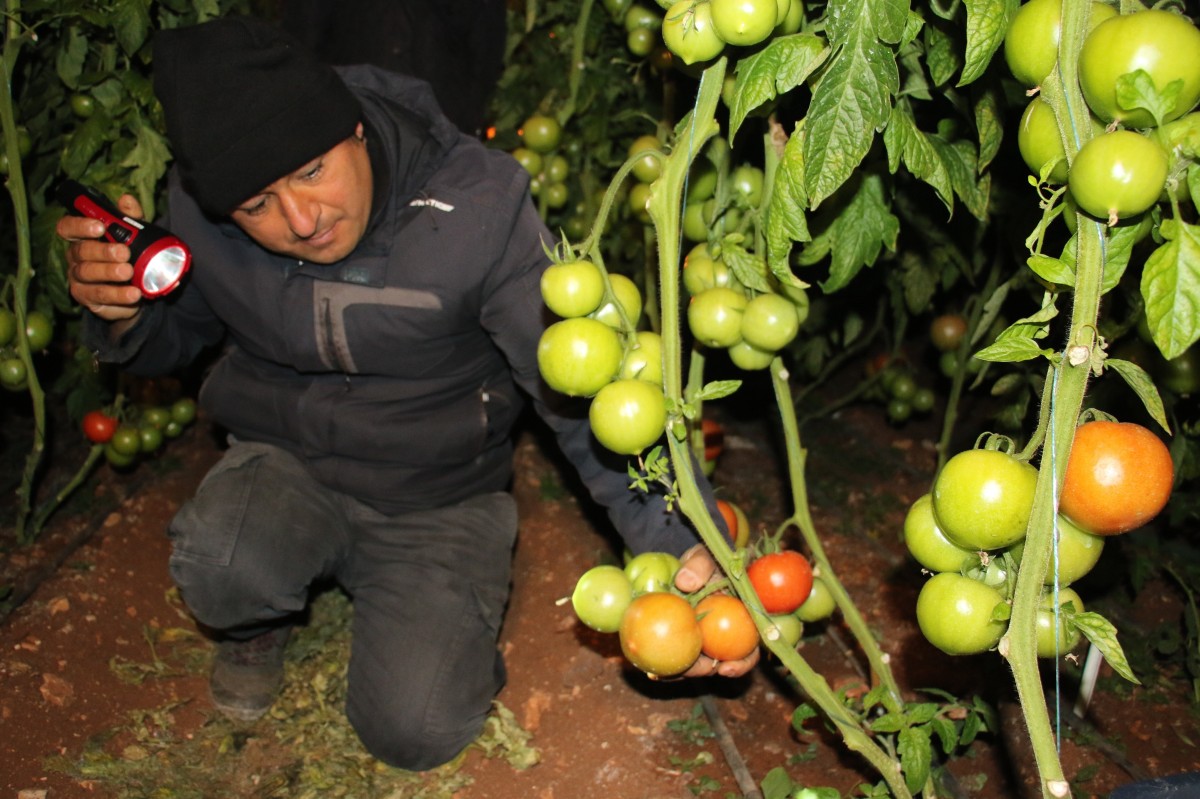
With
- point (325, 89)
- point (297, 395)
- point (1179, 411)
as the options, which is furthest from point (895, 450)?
point (325, 89)

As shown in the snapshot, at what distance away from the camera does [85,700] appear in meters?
2.05

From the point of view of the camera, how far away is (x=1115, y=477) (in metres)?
0.87

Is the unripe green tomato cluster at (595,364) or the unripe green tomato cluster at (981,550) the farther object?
the unripe green tomato cluster at (595,364)

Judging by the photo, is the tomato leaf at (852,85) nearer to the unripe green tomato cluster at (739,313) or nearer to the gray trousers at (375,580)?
the unripe green tomato cluster at (739,313)

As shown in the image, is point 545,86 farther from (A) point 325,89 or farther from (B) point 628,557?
(B) point 628,557

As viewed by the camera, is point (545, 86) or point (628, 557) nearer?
point (628, 557)

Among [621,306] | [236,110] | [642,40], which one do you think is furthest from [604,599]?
[642,40]

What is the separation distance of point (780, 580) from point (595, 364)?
0.56m

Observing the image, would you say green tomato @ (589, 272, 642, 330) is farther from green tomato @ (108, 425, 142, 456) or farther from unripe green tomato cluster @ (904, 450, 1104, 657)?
green tomato @ (108, 425, 142, 456)

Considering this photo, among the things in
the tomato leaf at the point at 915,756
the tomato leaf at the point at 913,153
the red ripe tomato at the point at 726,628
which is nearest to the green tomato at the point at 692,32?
the tomato leaf at the point at 913,153

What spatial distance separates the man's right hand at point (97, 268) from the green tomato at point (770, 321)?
1268 millimetres

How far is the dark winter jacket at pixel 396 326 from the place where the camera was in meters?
1.94

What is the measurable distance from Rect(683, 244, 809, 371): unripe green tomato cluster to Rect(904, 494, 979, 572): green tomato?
21.5 inches

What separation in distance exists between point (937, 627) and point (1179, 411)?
1745mm
